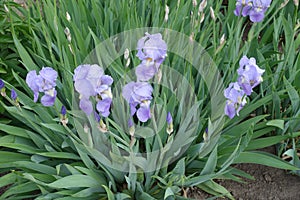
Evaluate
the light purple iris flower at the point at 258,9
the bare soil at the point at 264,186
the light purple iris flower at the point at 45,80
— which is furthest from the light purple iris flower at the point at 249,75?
the bare soil at the point at 264,186

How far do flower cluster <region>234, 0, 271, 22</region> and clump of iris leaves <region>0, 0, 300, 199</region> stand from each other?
11cm

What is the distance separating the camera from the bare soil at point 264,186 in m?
1.87

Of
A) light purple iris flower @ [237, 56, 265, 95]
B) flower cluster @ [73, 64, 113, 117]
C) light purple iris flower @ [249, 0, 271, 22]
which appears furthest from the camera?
light purple iris flower @ [249, 0, 271, 22]

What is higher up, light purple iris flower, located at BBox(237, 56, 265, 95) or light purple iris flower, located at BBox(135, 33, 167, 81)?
light purple iris flower, located at BBox(135, 33, 167, 81)

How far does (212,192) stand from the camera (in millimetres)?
1790

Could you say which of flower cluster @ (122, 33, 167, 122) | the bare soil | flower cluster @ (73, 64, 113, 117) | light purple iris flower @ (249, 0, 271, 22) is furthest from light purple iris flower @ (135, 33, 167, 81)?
the bare soil

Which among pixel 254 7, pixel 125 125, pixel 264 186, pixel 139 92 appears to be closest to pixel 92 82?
pixel 139 92

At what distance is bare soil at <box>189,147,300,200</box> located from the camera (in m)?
1.87

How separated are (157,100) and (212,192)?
444 millimetres

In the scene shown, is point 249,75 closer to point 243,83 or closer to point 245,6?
point 243,83

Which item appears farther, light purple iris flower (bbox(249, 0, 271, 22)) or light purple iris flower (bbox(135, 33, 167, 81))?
light purple iris flower (bbox(249, 0, 271, 22))

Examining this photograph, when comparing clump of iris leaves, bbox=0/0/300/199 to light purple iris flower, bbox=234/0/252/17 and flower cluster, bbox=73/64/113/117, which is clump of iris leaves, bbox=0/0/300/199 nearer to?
light purple iris flower, bbox=234/0/252/17

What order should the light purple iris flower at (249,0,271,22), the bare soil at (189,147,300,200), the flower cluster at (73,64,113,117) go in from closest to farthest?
1. the flower cluster at (73,64,113,117)
2. the light purple iris flower at (249,0,271,22)
3. the bare soil at (189,147,300,200)

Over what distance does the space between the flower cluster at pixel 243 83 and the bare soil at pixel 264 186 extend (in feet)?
1.87
